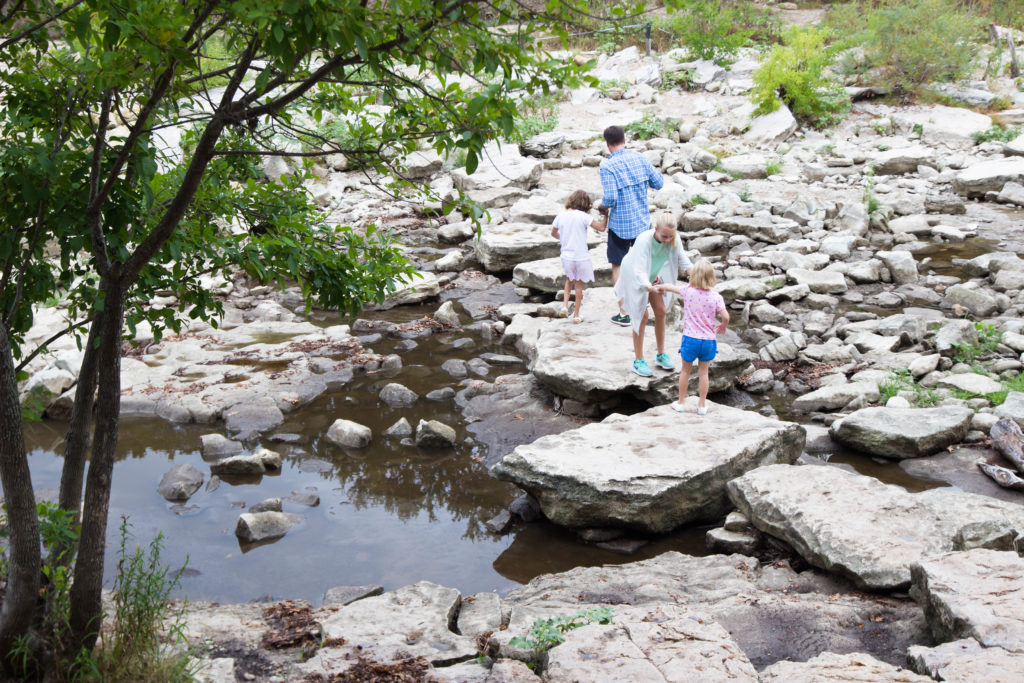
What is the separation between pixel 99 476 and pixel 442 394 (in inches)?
210

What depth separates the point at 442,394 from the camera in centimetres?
877

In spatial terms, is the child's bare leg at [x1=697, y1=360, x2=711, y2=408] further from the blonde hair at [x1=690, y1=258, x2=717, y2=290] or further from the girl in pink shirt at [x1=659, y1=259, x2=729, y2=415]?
the blonde hair at [x1=690, y1=258, x2=717, y2=290]

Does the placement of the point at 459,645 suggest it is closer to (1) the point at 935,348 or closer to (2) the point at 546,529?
(2) the point at 546,529

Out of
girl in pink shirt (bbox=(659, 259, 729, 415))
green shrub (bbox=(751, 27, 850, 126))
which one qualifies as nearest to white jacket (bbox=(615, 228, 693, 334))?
girl in pink shirt (bbox=(659, 259, 729, 415))

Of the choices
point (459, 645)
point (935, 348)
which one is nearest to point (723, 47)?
point (935, 348)

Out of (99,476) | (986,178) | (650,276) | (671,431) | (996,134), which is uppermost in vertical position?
(996,134)

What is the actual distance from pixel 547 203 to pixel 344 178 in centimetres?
569

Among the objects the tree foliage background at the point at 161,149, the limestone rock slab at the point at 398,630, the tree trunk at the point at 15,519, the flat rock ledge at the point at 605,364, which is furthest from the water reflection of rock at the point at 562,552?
the tree trunk at the point at 15,519

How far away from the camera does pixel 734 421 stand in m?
6.75

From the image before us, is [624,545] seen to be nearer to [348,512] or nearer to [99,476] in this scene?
[348,512]

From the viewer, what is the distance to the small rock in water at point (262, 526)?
622 cm

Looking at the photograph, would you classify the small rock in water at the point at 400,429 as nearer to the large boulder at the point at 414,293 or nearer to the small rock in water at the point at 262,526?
the small rock in water at the point at 262,526

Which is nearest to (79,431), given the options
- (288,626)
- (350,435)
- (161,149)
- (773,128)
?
(161,149)

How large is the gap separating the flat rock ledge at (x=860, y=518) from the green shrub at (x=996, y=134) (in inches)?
619
